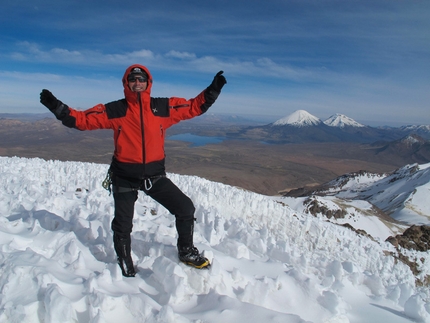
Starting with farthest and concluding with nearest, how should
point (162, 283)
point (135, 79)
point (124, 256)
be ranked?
point (124, 256), point (135, 79), point (162, 283)

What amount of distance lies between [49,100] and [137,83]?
3.85ft

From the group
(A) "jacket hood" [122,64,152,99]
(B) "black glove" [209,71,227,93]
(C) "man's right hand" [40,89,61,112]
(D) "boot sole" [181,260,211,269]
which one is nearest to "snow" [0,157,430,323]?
(D) "boot sole" [181,260,211,269]

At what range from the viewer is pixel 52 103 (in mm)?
3715

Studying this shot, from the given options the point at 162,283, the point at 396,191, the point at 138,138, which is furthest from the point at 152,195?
the point at 396,191

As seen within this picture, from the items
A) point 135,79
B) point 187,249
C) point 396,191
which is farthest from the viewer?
point 396,191

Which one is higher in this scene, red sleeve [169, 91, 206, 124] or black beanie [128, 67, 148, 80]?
black beanie [128, 67, 148, 80]

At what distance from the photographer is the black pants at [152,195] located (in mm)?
4090

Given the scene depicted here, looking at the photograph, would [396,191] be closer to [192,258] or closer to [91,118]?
[192,258]

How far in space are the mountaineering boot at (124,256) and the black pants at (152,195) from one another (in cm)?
7

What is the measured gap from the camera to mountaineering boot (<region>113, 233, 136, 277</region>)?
395cm

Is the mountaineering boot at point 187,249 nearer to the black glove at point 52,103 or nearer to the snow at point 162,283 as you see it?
the snow at point 162,283

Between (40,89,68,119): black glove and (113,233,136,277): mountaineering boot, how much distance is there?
6.30 feet

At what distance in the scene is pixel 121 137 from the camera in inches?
155

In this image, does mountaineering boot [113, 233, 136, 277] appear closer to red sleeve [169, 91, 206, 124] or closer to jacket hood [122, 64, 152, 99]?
red sleeve [169, 91, 206, 124]
